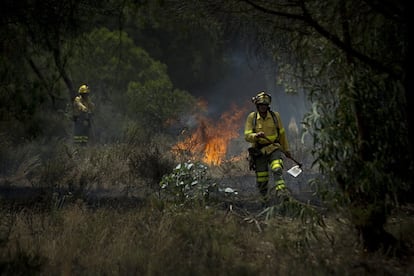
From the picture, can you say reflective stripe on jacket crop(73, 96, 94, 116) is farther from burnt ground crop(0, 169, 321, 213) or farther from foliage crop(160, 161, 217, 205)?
foliage crop(160, 161, 217, 205)

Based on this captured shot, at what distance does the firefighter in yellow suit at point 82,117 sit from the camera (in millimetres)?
12539

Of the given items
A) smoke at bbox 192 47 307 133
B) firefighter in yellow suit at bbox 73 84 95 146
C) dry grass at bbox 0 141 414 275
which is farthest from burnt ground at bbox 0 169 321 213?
smoke at bbox 192 47 307 133

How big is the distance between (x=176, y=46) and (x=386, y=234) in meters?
19.1

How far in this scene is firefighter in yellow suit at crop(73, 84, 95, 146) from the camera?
494 inches

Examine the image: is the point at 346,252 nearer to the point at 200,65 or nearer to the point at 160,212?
the point at 160,212

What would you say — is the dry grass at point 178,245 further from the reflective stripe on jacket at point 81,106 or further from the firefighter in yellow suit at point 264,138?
the reflective stripe on jacket at point 81,106

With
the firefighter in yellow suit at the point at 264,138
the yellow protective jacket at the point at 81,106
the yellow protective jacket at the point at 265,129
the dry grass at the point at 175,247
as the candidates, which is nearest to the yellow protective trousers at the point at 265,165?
the firefighter in yellow suit at the point at 264,138

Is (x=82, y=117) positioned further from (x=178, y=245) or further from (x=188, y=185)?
(x=178, y=245)

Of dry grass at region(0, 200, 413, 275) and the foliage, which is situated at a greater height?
the foliage

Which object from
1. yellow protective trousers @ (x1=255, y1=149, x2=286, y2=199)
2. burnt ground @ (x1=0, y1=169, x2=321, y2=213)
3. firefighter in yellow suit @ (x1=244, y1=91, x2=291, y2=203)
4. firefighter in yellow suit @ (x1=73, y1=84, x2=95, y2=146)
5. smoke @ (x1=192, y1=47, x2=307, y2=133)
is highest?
smoke @ (x1=192, y1=47, x2=307, y2=133)

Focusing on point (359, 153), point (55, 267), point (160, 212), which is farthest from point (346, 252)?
point (55, 267)

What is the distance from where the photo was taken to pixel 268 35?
183 inches

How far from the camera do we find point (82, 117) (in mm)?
12594

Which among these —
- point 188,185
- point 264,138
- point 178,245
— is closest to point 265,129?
point 264,138
